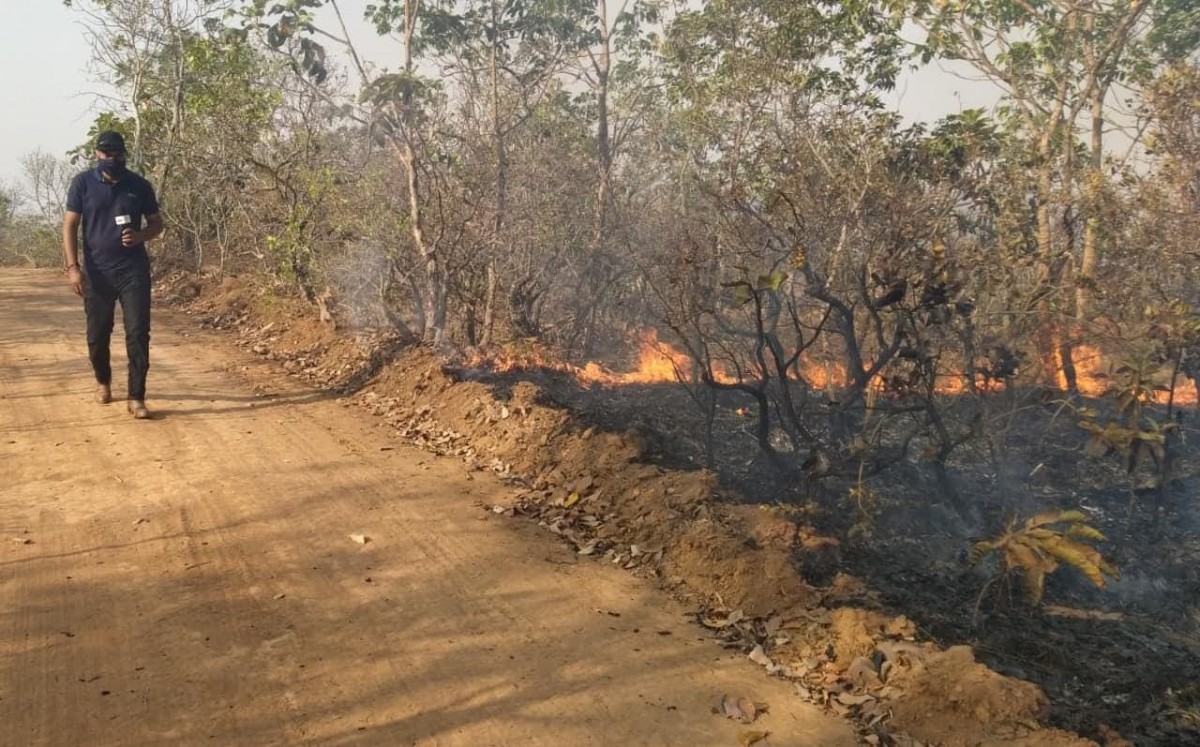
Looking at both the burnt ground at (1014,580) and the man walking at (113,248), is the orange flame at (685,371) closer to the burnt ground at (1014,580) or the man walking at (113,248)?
the burnt ground at (1014,580)

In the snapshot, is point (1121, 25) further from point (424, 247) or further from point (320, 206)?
point (320, 206)

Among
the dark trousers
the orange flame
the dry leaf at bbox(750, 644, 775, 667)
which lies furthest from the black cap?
the dry leaf at bbox(750, 644, 775, 667)

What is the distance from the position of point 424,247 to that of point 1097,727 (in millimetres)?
7674

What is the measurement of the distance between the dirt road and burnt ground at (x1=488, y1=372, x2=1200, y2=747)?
4.15ft

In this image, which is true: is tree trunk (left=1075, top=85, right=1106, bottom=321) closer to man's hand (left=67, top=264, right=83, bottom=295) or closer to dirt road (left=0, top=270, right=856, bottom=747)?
dirt road (left=0, top=270, right=856, bottom=747)

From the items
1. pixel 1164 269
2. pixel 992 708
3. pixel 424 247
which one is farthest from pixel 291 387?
pixel 1164 269

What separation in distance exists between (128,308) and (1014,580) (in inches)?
251

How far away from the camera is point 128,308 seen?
20.7ft

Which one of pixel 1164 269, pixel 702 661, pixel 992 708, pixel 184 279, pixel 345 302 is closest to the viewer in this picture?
pixel 992 708

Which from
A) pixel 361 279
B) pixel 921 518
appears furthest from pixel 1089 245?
pixel 361 279

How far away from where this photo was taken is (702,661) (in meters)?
3.63

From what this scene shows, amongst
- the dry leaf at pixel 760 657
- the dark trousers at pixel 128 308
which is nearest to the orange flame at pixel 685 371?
the dark trousers at pixel 128 308

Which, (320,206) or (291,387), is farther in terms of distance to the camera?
(320,206)

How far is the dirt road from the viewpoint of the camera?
311cm
